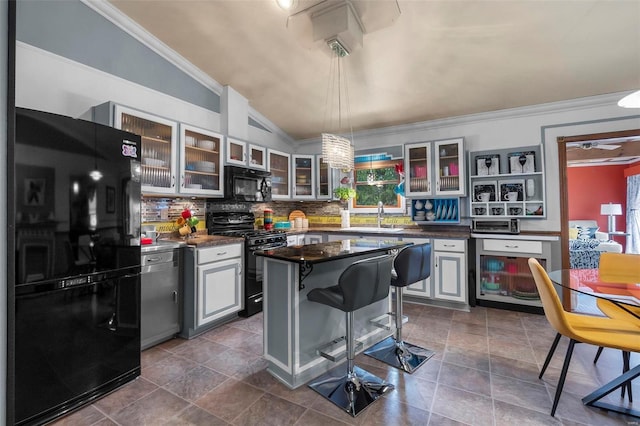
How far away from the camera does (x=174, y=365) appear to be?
2.44 meters

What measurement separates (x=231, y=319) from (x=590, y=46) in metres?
4.47

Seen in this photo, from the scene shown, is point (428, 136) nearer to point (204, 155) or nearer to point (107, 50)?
point (204, 155)

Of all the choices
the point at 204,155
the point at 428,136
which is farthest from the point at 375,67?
the point at 204,155

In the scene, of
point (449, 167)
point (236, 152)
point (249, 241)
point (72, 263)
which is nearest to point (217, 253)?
point (249, 241)

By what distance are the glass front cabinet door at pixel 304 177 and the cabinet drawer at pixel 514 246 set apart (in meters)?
2.64

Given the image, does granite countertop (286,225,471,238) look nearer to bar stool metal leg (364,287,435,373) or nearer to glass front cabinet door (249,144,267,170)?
glass front cabinet door (249,144,267,170)

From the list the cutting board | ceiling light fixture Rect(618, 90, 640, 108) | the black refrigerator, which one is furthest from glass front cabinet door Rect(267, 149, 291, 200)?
ceiling light fixture Rect(618, 90, 640, 108)

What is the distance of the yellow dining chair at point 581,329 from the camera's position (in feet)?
5.67

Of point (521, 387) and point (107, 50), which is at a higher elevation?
point (107, 50)

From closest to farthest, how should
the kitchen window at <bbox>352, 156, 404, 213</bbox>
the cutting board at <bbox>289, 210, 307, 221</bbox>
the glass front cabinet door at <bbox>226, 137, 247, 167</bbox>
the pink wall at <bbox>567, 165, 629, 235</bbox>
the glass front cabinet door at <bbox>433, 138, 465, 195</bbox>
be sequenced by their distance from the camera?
the glass front cabinet door at <bbox>226, 137, 247, 167</bbox>
the glass front cabinet door at <bbox>433, 138, 465, 195</bbox>
the kitchen window at <bbox>352, 156, 404, 213</bbox>
the cutting board at <bbox>289, 210, 307, 221</bbox>
the pink wall at <bbox>567, 165, 629, 235</bbox>

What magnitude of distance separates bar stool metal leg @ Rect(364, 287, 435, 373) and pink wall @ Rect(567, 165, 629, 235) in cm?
750

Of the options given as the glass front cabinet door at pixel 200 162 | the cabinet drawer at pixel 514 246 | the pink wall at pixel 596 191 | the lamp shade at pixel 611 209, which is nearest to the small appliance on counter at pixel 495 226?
the cabinet drawer at pixel 514 246

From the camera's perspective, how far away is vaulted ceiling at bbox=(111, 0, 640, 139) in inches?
99.9

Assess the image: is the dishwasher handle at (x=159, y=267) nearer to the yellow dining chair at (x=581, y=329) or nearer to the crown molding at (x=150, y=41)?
the crown molding at (x=150, y=41)
